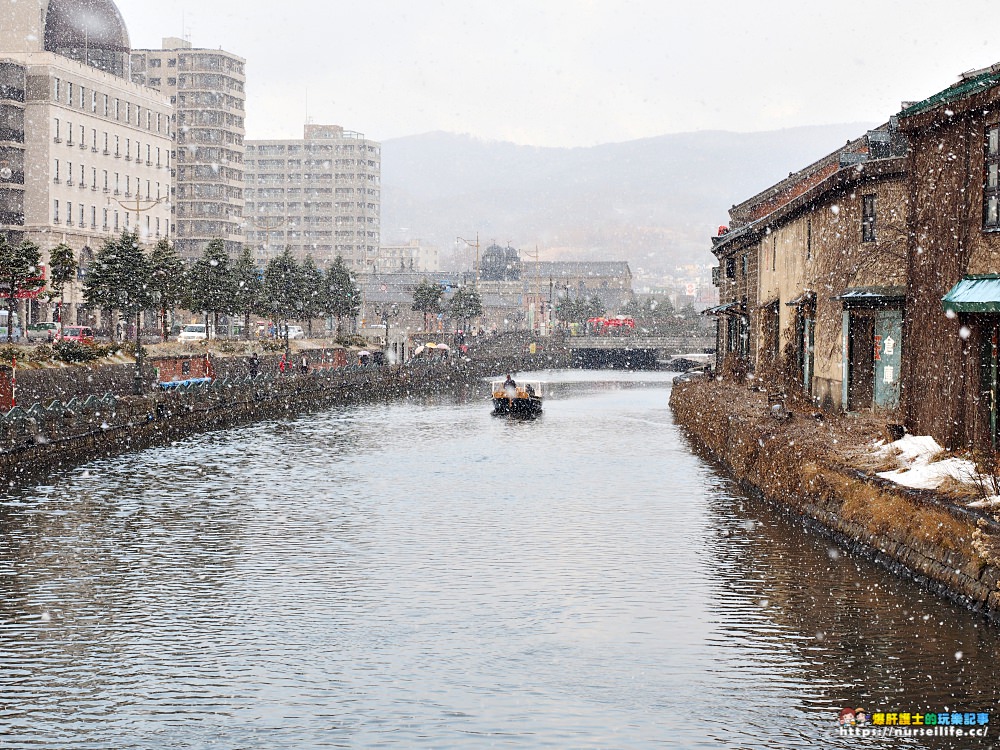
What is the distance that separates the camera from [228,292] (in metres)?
102

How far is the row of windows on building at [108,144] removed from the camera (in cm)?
11900

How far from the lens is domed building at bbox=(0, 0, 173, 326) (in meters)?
116

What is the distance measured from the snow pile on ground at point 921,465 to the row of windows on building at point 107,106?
105549mm

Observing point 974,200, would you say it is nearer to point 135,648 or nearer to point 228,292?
point 135,648

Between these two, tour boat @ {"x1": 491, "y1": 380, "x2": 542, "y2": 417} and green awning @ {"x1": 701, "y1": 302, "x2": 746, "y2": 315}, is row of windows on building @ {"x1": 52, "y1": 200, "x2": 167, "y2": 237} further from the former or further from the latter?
green awning @ {"x1": 701, "y1": 302, "x2": 746, "y2": 315}

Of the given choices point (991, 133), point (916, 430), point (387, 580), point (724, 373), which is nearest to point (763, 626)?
point (387, 580)

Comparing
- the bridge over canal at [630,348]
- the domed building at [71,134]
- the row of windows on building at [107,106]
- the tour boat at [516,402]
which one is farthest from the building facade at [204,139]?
the tour boat at [516,402]

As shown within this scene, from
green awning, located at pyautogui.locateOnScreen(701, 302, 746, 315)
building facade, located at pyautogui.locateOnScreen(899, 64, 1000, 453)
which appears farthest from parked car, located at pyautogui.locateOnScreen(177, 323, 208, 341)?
building facade, located at pyautogui.locateOnScreen(899, 64, 1000, 453)

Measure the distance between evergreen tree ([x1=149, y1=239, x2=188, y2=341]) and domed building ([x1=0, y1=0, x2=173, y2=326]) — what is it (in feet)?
50.4

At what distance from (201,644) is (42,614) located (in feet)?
12.5

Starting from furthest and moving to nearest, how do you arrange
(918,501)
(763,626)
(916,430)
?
(916,430) < (918,501) < (763,626)

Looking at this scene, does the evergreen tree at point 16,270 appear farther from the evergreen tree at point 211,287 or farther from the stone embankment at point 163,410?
the evergreen tree at point 211,287

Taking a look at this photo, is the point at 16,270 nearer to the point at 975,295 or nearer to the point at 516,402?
the point at 516,402

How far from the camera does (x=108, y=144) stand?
420 ft
